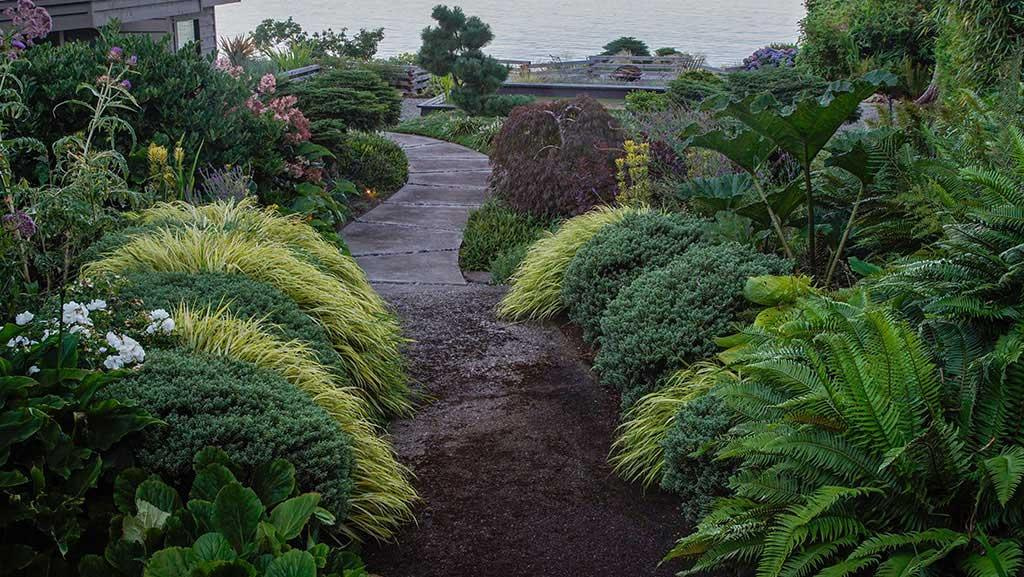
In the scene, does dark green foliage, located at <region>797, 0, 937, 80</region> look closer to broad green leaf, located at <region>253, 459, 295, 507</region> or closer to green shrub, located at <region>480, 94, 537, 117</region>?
green shrub, located at <region>480, 94, 537, 117</region>

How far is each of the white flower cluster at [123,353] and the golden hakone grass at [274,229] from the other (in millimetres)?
2194

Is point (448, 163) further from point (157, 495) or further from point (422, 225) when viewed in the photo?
point (157, 495)

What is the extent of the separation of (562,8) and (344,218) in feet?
228

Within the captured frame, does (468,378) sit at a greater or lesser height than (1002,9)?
lesser

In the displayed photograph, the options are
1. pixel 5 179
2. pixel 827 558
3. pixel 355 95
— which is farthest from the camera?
pixel 355 95

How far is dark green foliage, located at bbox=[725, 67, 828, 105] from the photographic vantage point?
43.0 feet

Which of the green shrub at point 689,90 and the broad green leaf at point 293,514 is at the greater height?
the green shrub at point 689,90

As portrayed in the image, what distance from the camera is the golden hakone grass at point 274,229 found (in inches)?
→ 235

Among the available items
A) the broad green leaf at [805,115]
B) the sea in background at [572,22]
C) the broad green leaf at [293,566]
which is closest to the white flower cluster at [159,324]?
the broad green leaf at [293,566]

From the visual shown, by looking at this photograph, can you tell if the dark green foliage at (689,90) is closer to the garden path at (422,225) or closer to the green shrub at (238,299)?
the garden path at (422,225)

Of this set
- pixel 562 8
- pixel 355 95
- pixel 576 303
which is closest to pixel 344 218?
pixel 355 95

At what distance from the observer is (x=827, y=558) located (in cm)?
318

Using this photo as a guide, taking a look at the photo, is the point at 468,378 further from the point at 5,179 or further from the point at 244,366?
the point at 5,179

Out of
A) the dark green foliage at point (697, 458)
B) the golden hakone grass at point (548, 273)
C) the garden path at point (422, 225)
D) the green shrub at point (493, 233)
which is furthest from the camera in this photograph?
the green shrub at point (493, 233)
